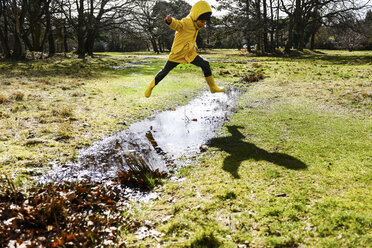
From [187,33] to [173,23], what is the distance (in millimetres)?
481

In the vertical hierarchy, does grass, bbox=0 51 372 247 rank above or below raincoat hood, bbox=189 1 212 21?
below

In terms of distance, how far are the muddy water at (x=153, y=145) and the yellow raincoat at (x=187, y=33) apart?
162 cm

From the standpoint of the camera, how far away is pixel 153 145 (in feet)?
16.1

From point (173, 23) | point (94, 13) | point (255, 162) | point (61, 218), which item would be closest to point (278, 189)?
point (255, 162)

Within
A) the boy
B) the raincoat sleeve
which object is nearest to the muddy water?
the boy

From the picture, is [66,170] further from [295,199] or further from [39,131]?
[295,199]

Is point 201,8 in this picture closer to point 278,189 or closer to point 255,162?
point 255,162

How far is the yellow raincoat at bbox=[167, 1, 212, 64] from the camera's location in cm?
552

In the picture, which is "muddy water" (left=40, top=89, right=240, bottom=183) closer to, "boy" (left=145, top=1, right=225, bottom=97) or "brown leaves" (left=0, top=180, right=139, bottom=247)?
"brown leaves" (left=0, top=180, right=139, bottom=247)

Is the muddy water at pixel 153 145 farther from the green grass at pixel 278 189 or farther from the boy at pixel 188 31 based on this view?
the boy at pixel 188 31

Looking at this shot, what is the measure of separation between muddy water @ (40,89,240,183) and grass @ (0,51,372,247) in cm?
33

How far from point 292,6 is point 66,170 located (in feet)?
105

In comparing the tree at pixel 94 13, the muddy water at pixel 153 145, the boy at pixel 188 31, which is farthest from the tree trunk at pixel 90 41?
the boy at pixel 188 31

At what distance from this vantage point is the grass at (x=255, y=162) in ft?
8.11
